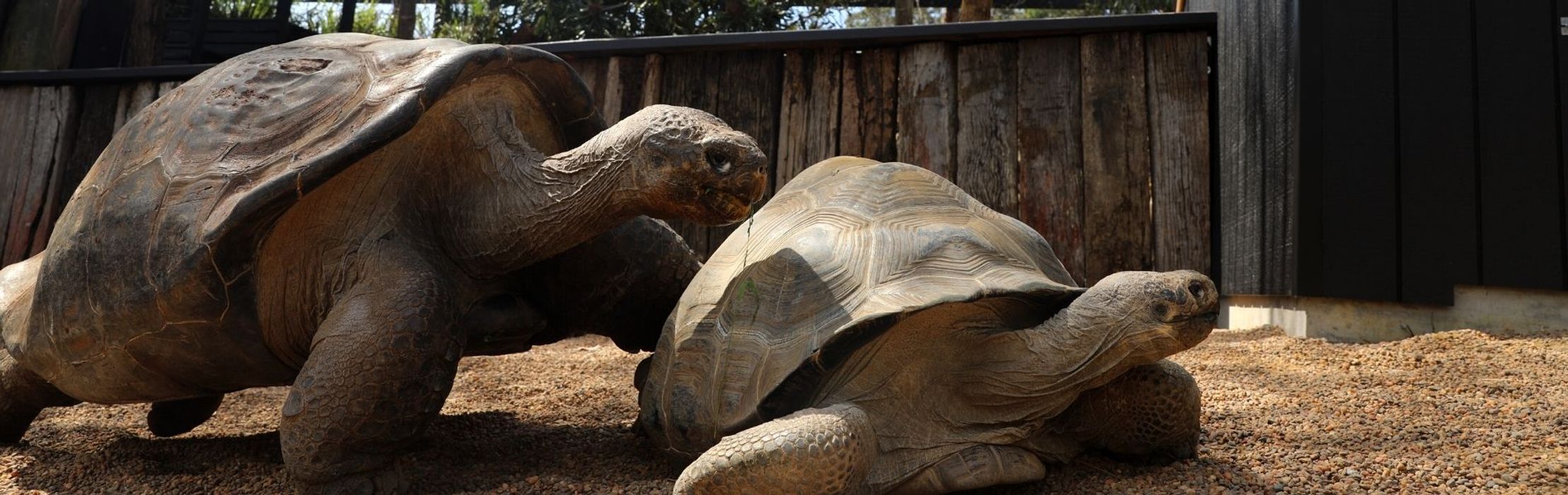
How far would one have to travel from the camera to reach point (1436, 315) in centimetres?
420

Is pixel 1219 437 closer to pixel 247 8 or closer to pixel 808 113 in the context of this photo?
pixel 808 113

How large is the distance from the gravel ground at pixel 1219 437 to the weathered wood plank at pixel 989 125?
1.14 metres

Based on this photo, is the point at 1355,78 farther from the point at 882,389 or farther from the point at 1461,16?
the point at 882,389

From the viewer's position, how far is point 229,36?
10125 mm

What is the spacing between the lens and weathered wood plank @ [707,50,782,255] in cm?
529

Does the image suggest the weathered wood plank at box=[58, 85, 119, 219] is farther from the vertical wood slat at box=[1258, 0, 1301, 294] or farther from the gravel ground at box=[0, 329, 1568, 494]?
the vertical wood slat at box=[1258, 0, 1301, 294]

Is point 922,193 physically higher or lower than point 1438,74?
lower

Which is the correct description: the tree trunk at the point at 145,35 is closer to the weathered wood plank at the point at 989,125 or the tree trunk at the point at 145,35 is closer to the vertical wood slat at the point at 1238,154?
the weathered wood plank at the point at 989,125

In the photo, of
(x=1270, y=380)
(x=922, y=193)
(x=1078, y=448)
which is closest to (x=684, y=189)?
(x=922, y=193)

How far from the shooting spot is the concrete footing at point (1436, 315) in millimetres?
4102

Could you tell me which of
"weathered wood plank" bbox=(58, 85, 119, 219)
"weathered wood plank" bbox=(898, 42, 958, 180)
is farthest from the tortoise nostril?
"weathered wood plank" bbox=(58, 85, 119, 219)

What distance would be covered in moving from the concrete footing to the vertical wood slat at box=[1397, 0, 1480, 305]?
0.06 meters

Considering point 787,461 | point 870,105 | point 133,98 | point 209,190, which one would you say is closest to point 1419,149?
point 870,105

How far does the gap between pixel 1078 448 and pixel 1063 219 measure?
2.25m
